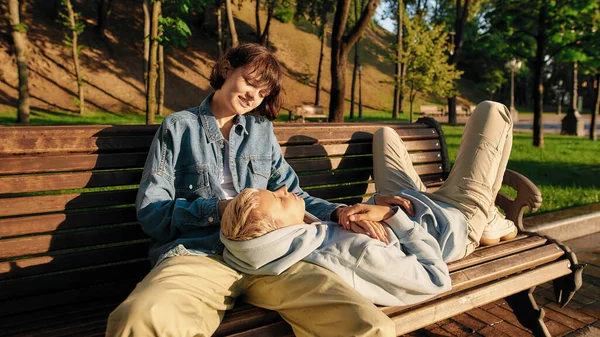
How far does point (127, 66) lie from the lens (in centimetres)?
2692

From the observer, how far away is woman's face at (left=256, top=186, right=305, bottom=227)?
211 cm

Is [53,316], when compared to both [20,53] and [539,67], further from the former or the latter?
[20,53]

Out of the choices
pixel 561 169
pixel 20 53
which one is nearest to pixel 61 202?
pixel 561 169

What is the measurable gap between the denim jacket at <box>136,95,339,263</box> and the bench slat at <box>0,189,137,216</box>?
0.88 feet

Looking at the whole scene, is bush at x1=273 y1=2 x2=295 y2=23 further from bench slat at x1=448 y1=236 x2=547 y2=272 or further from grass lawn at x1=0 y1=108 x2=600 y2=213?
bench slat at x1=448 y1=236 x2=547 y2=272

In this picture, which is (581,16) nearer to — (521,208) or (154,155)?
(521,208)

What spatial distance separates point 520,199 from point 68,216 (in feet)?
9.52

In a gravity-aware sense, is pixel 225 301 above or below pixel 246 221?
below

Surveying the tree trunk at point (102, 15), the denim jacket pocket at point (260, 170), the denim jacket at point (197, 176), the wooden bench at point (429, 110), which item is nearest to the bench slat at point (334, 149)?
the denim jacket at point (197, 176)

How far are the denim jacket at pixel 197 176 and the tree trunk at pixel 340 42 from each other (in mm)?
5305

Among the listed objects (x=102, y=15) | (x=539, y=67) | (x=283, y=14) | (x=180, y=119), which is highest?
(x=283, y=14)

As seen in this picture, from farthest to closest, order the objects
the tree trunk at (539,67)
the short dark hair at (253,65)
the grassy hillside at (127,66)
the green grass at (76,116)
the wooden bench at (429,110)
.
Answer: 1. the wooden bench at (429,110)
2. the grassy hillside at (127,66)
3. the green grass at (76,116)
4. the tree trunk at (539,67)
5. the short dark hair at (253,65)

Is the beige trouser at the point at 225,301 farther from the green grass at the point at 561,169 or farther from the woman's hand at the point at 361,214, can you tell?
the green grass at the point at 561,169

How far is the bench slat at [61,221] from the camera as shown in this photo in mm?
2371
